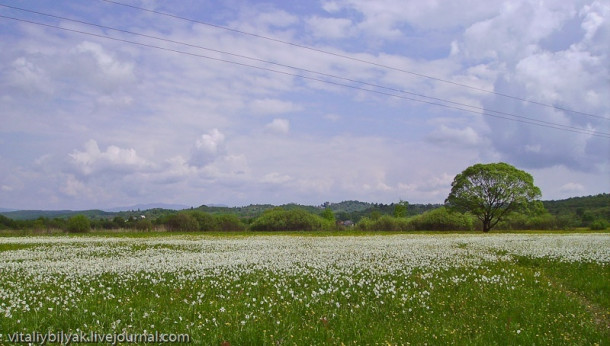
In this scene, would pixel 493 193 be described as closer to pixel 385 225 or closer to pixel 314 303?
pixel 385 225

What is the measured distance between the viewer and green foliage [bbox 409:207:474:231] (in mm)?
78312

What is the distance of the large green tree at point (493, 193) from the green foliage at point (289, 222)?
25260mm

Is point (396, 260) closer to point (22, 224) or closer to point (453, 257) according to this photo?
point (453, 257)

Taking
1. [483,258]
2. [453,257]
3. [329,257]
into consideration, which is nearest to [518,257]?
[483,258]

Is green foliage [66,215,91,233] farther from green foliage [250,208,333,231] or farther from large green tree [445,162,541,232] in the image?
large green tree [445,162,541,232]

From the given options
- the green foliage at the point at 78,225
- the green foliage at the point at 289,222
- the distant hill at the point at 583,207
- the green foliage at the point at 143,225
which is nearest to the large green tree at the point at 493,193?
the green foliage at the point at 289,222

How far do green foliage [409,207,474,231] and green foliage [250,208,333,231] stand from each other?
17.0 metres

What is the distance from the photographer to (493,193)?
73312 millimetres

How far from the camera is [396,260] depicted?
19.0 metres

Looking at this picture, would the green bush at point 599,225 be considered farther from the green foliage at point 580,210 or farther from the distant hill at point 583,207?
the distant hill at point 583,207

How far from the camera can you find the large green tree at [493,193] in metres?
72.9

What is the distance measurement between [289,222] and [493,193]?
124ft

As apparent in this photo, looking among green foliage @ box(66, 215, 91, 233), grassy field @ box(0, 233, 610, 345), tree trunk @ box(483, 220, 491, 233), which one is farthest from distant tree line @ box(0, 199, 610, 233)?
grassy field @ box(0, 233, 610, 345)

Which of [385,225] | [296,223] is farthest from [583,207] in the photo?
[296,223]
